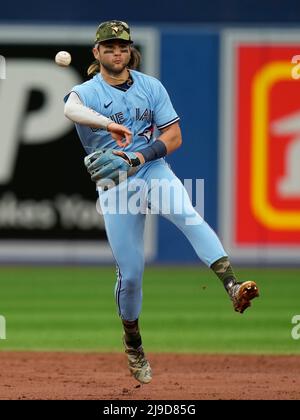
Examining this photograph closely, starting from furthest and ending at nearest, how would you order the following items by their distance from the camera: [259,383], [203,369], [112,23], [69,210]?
1. [69,210]
2. [203,369]
3. [259,383]
4. [112,23]

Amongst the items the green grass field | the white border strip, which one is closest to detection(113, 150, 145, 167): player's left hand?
the green grass field

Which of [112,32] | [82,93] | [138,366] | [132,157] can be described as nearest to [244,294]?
[132,157]

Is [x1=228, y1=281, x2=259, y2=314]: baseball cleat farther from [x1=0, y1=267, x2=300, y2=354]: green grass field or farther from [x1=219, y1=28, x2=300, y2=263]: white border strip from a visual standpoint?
[x1=219, y1=28, x2=300, y2=263]: white border strip

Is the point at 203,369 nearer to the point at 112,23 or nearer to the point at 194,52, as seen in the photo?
the point at 112,23

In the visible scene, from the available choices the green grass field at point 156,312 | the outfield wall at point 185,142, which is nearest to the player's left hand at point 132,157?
the green grass field at point 156,312

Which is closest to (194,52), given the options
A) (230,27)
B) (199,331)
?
(230,27)

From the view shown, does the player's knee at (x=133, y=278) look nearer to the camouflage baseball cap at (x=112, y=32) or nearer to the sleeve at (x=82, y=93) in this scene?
the sleeve at (x=82, y=93)
